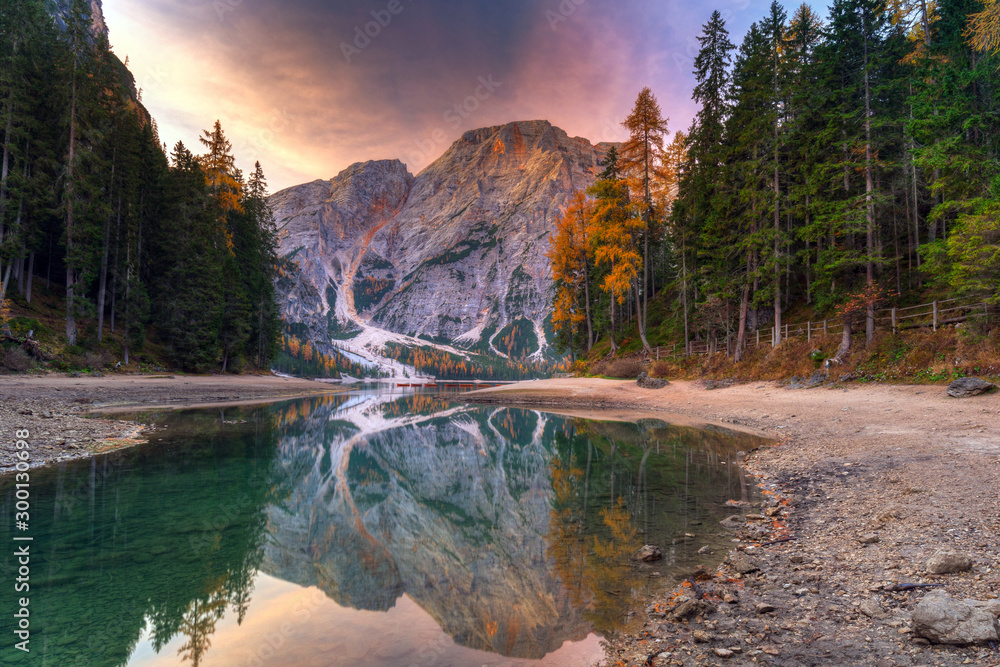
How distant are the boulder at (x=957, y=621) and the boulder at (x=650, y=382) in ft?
103

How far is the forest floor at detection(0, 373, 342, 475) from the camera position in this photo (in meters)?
13.9

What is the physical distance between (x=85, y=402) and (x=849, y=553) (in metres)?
35.4

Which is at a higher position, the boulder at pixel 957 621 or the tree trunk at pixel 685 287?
the tree trunk at pixel 685 287

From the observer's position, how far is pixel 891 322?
875 inches

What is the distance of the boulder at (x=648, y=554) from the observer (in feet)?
22.0

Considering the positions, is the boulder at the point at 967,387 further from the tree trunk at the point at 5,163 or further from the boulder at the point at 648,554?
the tree trunk at the point at 5,163

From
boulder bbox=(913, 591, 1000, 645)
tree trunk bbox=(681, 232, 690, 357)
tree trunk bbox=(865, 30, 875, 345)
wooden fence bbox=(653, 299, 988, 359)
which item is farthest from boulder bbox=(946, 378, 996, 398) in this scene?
tree trunk bbox=(681, 232, 690, 357)

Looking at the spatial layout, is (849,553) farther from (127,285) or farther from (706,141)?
(127,285)

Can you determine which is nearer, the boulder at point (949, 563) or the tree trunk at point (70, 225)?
the boulder at point (949, 563)

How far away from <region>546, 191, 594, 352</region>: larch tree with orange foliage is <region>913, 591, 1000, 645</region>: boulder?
4500 centimetres

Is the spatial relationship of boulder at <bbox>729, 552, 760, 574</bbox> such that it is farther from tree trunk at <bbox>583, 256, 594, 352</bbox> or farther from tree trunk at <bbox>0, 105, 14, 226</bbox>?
tree trunk at <bbox>0, 105, 14, 226</bbox>

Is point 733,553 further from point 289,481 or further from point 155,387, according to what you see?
point 155,387

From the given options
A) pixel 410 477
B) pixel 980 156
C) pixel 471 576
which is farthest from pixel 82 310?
pixel 980 156

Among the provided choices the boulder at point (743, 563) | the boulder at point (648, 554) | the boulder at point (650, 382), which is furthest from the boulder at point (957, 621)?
the boulder at point (650, 382)
